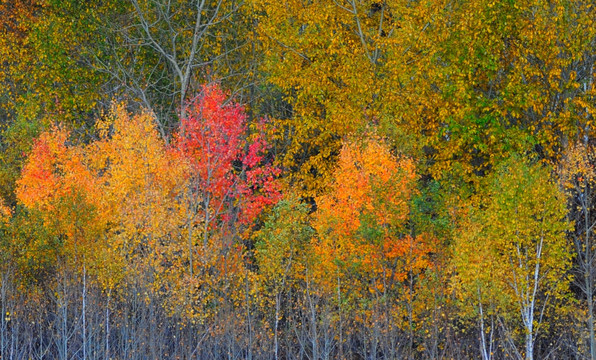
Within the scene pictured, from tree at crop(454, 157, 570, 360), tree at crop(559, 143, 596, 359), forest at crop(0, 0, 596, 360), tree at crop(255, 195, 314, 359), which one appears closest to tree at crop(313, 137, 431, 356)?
forest at crop(0, 0, 596, 360)

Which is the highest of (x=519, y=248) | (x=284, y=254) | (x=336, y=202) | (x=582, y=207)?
(x=336, y=202)

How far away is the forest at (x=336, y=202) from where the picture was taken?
111 ft

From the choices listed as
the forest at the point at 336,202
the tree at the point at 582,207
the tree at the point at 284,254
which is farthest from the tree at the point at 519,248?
the tree at the point at 284,254

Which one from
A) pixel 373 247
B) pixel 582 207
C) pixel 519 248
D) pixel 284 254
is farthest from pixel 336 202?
pixel 582 207

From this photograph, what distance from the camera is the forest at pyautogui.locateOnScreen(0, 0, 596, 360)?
33812mm

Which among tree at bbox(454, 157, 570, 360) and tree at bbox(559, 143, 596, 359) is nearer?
tree at bbox(454, 157, 570, 360)

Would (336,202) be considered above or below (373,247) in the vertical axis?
above

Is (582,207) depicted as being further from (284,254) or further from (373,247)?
(284,254)

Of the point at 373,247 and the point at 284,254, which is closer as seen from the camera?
the point at 373,247

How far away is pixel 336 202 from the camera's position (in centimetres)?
4112

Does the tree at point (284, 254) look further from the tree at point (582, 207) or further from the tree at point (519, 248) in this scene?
the tree at point (582, 207)

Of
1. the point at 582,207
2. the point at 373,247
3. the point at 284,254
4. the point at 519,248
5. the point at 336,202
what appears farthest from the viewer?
the point at 336,202

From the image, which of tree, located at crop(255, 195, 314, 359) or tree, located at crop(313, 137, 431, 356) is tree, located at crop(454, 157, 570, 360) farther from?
tree, located at crop(255, 195, 314, 359)

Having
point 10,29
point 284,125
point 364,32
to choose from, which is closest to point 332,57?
point 364,32
